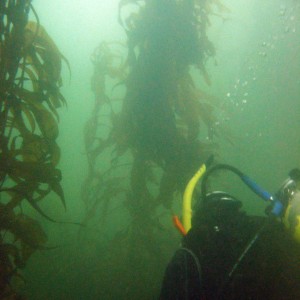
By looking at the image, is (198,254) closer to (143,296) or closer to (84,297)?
(143,296)

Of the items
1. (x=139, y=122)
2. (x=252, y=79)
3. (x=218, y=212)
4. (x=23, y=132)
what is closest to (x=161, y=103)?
(x=139, y=122)

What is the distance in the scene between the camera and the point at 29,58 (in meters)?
3.09

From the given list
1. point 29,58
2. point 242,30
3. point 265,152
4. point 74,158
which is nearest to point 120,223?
point 29,58

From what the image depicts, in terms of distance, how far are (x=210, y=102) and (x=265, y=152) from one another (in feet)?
89.8

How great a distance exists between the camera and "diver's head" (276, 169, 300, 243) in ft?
6.08

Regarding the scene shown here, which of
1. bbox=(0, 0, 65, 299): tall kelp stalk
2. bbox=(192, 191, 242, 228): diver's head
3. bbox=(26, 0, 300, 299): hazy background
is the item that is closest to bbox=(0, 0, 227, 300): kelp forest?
bbox=(0, 0, 65, 299): tall kelp stalk

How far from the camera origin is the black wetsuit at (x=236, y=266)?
1.78 meters

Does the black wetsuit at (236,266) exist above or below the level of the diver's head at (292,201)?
below

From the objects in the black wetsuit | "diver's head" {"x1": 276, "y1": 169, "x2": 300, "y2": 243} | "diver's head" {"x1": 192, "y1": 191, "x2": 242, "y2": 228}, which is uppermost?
"diver's head" {"x1": 276, "y1": 169, "x2": 300, "y2": 243}

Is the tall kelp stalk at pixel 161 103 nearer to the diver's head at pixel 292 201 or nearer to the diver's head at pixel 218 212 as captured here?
the diver's head at pixel 218 212

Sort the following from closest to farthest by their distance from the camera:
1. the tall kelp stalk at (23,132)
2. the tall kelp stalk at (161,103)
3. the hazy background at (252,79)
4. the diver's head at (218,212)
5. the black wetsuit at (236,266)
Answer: the black wetsuit at (236,266)
the diver's head at (218,212)
the tall kelp stalk at (23,132)
the tall kelp stalk at (161,103)
the hazy background at (252,79)

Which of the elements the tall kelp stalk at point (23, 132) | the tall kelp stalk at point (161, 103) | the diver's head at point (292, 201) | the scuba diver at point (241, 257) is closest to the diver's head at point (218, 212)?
the scuba diver at point (241, 257)

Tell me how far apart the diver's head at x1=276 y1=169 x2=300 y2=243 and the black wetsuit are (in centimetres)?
8

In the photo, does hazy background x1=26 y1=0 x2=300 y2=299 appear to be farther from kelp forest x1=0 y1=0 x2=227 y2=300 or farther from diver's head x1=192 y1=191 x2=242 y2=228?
diver's head x1=192 y1=191 x2=242 y2=228
